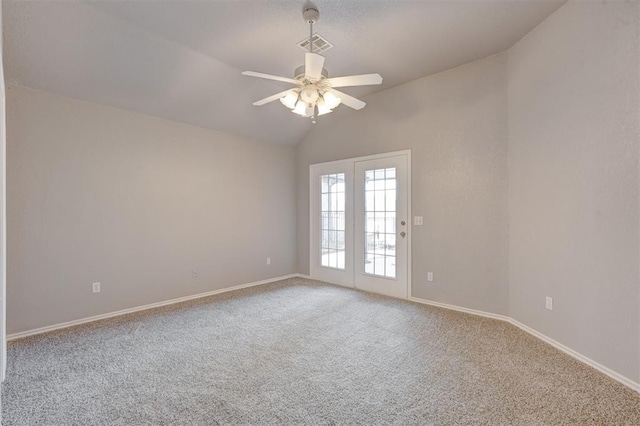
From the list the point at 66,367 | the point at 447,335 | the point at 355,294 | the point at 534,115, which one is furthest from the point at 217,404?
the point at 534,115

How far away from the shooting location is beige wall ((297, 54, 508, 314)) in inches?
135

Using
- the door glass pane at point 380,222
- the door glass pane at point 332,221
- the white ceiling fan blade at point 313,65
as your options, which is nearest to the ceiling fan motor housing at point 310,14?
the white ceiling fan blade at point 313,65

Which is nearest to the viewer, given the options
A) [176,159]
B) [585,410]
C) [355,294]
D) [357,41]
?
[585,410]

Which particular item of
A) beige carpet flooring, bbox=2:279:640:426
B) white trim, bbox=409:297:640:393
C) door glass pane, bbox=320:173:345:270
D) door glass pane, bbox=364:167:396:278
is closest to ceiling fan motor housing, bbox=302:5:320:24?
door glass pane, bbox=364:167:396:278

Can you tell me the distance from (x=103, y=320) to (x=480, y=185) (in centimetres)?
466

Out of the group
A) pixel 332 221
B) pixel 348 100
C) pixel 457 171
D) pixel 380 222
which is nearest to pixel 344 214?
pixel 332 221

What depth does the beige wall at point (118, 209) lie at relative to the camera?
3049 mm

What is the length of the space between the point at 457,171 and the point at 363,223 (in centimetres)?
156

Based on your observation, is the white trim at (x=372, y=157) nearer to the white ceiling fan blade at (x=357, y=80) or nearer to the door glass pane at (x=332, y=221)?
the door glass pane at (x=332, y=221)

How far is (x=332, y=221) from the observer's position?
5168 mm

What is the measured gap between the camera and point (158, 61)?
126 inches

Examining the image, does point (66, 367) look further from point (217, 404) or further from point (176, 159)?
point (176, 159)

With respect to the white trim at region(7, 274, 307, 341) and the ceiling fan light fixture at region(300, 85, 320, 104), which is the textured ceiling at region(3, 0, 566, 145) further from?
the white trim at region(7, 274, 307, 341)

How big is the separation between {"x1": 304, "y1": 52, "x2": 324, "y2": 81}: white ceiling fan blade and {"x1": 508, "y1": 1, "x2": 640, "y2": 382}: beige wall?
221cm
